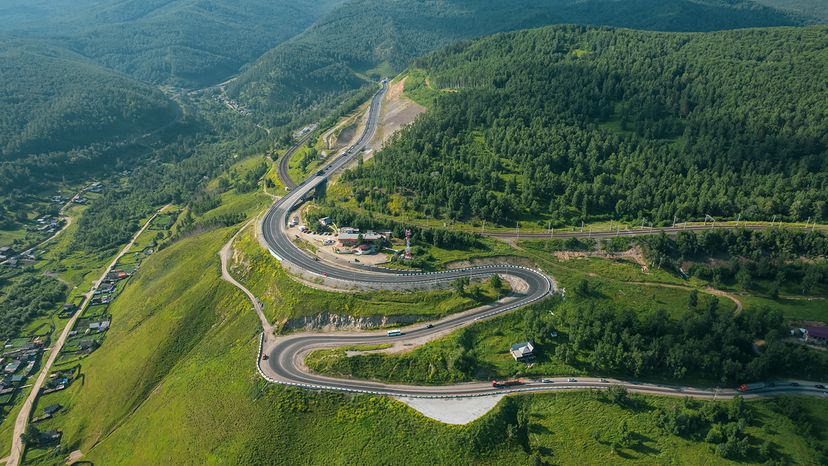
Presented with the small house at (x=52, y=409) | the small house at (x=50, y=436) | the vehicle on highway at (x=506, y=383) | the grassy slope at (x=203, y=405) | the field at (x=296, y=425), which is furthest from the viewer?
the small house at (x=52, y=409)

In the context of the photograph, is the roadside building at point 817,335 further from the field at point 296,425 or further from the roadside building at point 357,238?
the roadside building at point 357,238

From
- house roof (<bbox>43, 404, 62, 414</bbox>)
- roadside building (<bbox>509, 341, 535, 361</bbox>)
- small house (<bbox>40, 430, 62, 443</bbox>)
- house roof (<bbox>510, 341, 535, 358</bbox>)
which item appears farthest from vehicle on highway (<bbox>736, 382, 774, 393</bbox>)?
house roof (<bbox>43, 404, 62, 414</bbox>)

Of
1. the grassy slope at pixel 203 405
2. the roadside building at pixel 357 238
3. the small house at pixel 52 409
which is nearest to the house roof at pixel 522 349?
the grassy slope at pixel 203 405

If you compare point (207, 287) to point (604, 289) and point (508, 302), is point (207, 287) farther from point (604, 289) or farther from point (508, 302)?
point (604, 289)

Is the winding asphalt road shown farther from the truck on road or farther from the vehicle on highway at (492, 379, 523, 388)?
the truck on road

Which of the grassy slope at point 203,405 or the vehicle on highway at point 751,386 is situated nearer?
the grassy slope at point 203,405

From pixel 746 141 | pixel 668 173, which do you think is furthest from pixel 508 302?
pixel 746 141
